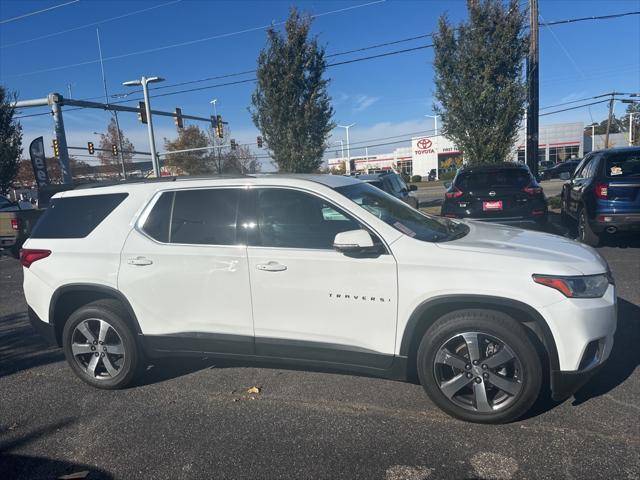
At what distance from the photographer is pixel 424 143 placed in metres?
64.4

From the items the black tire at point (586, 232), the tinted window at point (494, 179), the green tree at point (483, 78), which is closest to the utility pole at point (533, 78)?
the green tree at point (483, 78)

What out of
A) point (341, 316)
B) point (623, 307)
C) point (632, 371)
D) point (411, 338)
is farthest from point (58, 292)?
point (623, 307)

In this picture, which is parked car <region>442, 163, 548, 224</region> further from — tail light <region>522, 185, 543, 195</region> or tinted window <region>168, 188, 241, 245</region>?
tinted window <region>168, 188, 241, 245</region>

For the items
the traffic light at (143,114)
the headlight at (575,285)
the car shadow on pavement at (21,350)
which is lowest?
the car shadow on pavement at (21,350)

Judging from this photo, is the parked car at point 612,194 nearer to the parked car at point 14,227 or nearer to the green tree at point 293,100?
the green tree at point 293,100

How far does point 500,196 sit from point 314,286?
20.0ft

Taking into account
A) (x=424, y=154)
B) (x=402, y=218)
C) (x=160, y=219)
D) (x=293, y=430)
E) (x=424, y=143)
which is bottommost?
(x=293, y=430)

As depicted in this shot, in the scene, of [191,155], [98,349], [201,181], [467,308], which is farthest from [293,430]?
[191,155]

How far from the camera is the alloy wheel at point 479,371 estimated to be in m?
3.13

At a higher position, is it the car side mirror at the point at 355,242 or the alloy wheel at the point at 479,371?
the car side mirror at the point at 355,242

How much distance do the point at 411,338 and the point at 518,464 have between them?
3.17 ft

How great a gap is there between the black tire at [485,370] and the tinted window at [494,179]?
5998mm

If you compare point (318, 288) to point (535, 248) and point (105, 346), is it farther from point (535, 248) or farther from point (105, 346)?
point (105, 346)

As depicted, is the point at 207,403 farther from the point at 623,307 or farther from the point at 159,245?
the point at 623,307
